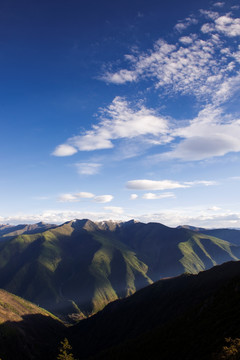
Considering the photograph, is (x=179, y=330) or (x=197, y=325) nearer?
(x=197, y=325)

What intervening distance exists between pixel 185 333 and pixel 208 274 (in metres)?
110

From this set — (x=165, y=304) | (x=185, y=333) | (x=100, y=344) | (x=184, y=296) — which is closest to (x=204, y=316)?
(x=185, y=333)

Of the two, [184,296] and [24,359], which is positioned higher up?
[184,296]

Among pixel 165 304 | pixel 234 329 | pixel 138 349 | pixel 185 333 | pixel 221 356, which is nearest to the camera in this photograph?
pixel 221 356

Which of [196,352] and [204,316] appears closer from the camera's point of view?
[196,352]

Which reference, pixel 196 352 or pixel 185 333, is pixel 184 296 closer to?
pixel 185 333

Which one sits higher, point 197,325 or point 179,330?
point 197,325

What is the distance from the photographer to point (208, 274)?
18788cm

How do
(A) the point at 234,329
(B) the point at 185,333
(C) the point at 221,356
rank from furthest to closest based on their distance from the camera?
(B) the point at 185,333 → (A) the point at 234,329 → (C) the point at 221,356

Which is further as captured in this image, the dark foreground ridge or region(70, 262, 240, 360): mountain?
the dark foreground ridge

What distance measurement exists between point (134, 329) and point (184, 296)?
48372 mm

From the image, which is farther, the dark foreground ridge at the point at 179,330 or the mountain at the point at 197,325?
the dark foreground ridge at the point at 179,330

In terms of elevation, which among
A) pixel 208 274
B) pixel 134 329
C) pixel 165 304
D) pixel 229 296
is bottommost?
pixel 134 329

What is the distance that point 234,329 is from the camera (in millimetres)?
65750
